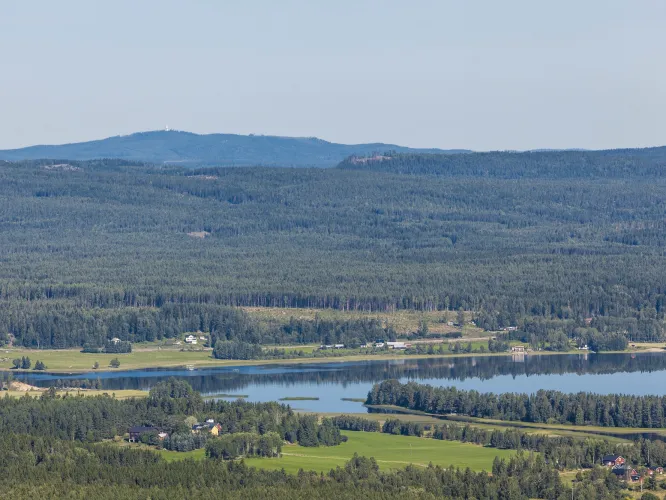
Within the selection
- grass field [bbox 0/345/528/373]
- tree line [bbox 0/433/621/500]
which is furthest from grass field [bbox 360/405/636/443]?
grass field [bbox 0/345/528/373]

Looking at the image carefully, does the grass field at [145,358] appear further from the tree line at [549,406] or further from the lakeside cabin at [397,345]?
the tree line at [549,406]

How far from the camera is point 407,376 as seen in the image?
13512cm

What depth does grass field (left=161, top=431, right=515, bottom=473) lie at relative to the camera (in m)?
94.1

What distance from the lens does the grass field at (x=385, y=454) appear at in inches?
3703

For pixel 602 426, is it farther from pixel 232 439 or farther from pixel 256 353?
pixel 256 353

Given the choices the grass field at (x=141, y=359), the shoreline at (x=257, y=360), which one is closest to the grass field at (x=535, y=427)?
the shoreline at (x=257, y=360)

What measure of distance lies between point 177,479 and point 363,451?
15920 mm

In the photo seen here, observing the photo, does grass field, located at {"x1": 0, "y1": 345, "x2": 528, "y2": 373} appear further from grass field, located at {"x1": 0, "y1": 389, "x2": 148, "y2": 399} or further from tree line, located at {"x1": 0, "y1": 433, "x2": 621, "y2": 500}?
tree line, located at {"x1": 0, "y1": 433, "x2": 621, "y2": 500}

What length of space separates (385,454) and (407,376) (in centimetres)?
3700

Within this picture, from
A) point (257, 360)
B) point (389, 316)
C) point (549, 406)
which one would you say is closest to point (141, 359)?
point (257, 360)

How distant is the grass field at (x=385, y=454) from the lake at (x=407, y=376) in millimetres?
14549

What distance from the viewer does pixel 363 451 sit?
326ft

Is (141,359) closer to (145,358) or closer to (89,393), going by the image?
(145,358)

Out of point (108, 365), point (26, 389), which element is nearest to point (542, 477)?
point (26, 389)
